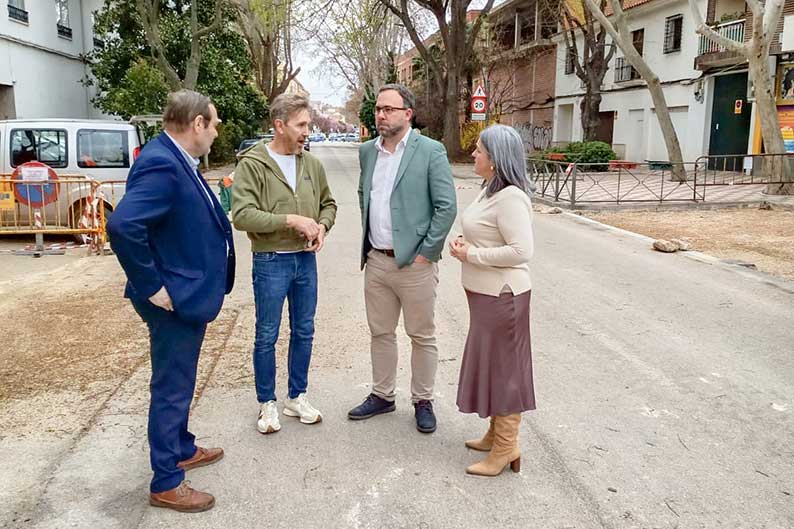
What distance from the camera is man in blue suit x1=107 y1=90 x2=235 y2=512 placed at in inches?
115

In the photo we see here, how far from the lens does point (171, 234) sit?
3059mm

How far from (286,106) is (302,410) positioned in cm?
173

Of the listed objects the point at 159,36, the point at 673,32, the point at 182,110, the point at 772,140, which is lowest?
the point at 182,110

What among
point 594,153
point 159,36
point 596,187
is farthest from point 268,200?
point 594,153

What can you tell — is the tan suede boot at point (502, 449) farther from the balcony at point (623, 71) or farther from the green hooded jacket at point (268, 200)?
the balcony at point (623, 71)

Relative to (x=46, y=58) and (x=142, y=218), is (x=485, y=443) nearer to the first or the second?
(x=142, y=218)

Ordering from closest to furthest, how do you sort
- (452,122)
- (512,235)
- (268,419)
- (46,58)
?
(512,235)
(268,419)
(46,58)
(452,122)

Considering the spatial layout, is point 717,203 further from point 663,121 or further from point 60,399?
point 60,399

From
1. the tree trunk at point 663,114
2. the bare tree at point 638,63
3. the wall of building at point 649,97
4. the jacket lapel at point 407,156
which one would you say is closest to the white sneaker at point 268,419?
the jacket lapel at point 407,156

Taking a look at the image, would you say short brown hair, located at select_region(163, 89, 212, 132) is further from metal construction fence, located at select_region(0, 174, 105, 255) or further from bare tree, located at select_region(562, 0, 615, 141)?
bare tree, located at select_region(562, 0, 615, 141)

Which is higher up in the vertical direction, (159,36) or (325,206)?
(159,36)

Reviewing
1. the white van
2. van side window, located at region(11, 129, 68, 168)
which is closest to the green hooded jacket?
the white van

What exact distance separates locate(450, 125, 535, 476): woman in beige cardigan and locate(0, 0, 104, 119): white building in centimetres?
1860

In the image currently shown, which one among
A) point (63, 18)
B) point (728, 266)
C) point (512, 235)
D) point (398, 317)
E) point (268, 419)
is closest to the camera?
point (512, 235)
